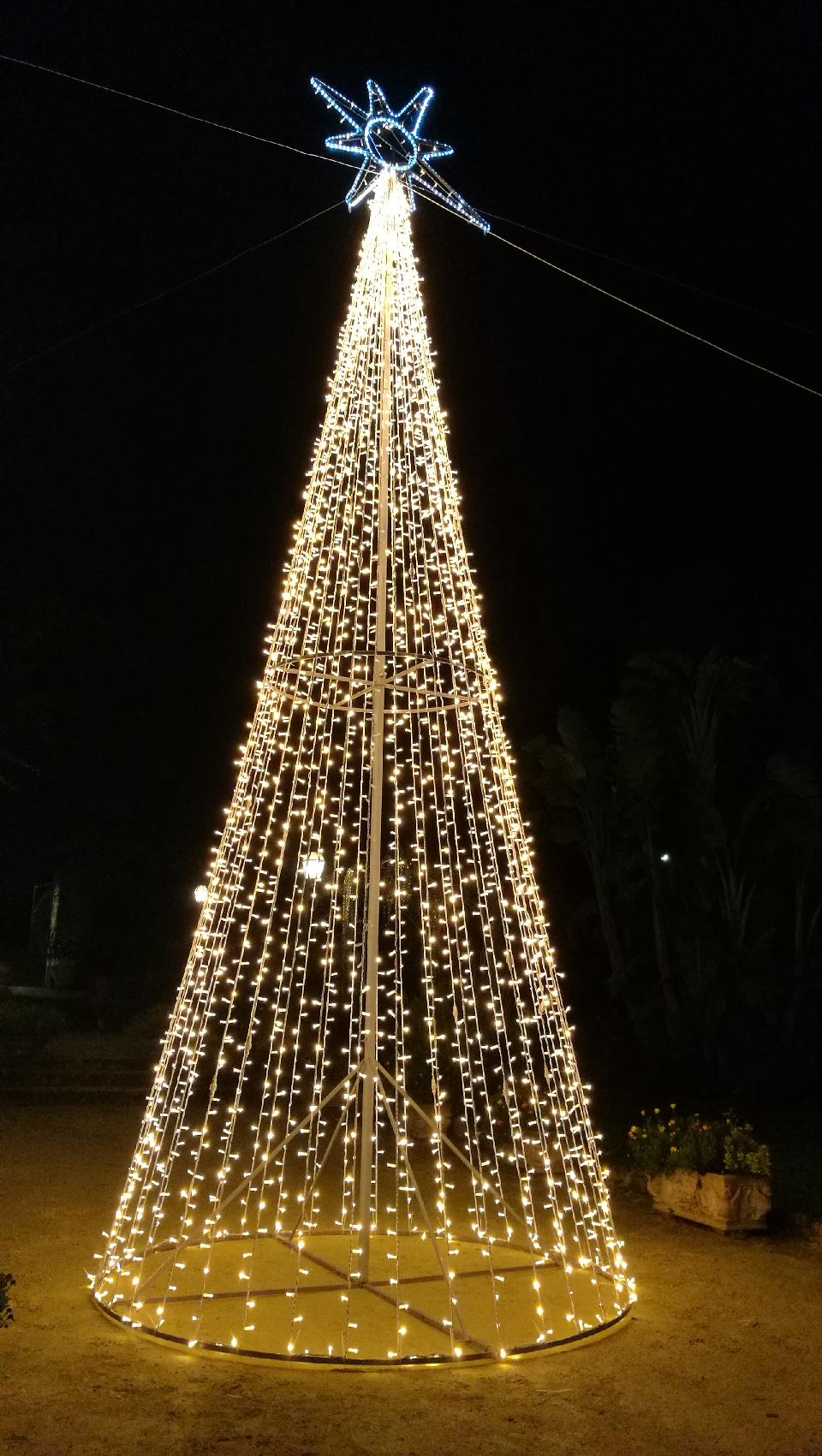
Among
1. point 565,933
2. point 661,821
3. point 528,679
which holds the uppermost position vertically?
point 528,679

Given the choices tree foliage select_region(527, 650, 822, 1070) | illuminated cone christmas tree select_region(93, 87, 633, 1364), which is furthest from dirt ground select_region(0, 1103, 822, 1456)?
tree foliage select_region(527, 650, 822, 1070)

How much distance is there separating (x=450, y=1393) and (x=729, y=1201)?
3364 mm

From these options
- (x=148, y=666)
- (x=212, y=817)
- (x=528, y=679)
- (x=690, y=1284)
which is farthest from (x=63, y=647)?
(x=690, y=1284)

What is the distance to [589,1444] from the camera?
415 cm

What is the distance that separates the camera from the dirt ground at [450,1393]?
13.5 ft

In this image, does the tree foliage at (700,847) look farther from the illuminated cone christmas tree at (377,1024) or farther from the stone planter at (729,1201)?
the illuminated cone christmas tree at (377,1024)

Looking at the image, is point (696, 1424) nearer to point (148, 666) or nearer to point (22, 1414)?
point (22, 1414)

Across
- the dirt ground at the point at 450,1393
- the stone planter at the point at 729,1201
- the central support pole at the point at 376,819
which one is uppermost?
the central support pole at the point at 376,819

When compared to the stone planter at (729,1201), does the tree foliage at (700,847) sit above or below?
above

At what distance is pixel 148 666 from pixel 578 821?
24.7 feet

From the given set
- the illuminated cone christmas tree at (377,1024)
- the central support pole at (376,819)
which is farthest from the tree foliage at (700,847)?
A: the central support pole at (376,819)

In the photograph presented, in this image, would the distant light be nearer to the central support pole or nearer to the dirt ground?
the central support pole

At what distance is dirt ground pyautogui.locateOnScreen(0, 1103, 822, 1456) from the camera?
412 centimetres

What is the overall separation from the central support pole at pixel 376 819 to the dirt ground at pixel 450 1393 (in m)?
0.95
